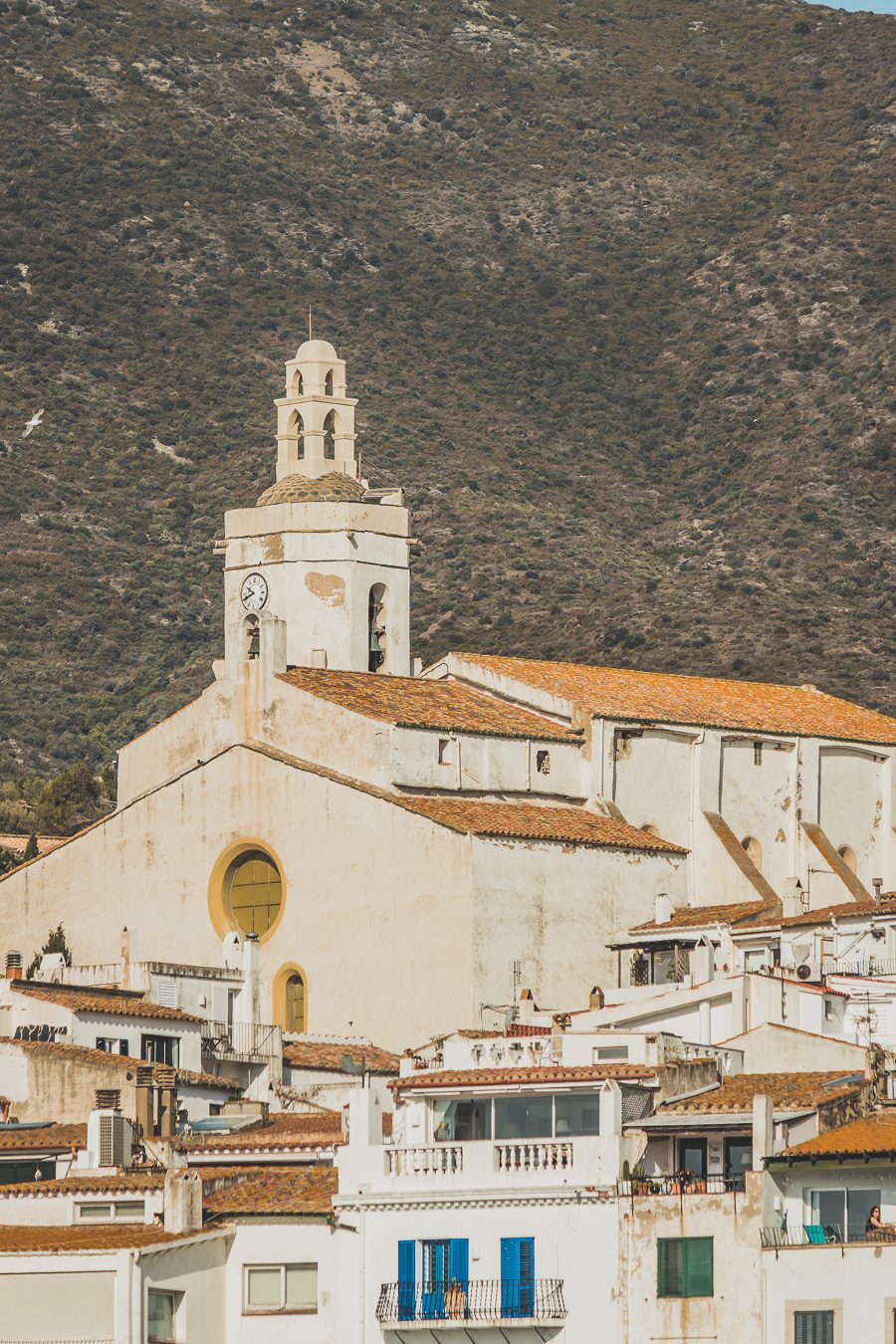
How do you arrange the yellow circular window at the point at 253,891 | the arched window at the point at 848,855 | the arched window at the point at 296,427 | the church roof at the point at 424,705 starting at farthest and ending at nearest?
1. the arched window at the point at 296,427
2. the arched window at the point at 848,855
3. the church roof at the point at 424,705
4. the yellow circular window at the point at 253,891

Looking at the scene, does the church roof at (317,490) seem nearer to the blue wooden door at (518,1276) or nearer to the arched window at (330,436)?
the arched window at (330,436)

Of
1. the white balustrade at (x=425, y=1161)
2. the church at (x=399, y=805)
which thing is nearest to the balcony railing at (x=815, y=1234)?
the white balustrade at (x=425, y=1161)

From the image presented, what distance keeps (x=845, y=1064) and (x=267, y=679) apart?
73.0 feet

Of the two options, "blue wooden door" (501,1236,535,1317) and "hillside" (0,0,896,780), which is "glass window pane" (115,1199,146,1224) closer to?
"blue wooden door" (501,1236,535,1317)

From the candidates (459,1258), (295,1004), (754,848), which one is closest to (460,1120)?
(459,1258)

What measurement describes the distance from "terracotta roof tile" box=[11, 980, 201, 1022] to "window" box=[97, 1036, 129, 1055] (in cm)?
36

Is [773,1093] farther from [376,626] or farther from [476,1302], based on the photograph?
[376,626]

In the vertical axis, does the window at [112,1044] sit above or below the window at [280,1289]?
above

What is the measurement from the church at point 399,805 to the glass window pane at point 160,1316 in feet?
70.2

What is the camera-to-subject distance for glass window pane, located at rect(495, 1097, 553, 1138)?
129 ft

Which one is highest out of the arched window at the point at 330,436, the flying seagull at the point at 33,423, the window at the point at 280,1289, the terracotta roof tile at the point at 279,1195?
the flying seagull at the point at 33,423

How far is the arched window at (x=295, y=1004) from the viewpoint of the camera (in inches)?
2392

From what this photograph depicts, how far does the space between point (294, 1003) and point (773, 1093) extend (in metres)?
21.5

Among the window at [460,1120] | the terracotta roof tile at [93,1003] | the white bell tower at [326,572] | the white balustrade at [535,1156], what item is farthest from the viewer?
the white bell tower at [326,572]
